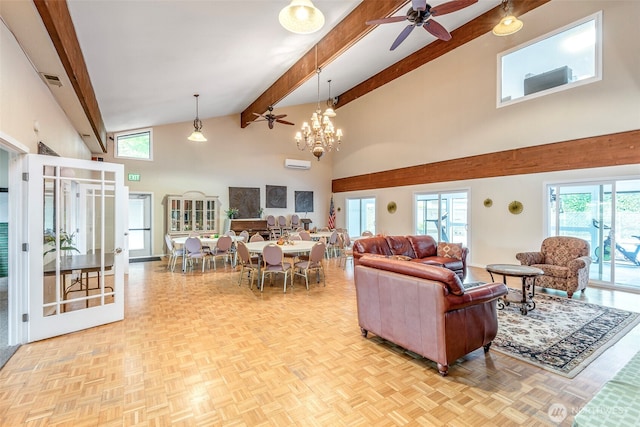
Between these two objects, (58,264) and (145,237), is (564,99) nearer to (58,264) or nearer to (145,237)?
(58,264)

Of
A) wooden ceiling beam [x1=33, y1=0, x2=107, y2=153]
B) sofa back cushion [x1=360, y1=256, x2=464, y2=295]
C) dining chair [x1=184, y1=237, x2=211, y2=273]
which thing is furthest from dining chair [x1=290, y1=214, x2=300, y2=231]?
sofa back cushion [x1=360, y1=256, x2=464, y2=295]

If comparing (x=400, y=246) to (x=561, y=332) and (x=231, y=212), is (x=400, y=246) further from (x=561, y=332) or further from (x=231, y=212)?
(x=231, y=212)

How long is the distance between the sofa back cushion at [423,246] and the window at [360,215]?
4565mm

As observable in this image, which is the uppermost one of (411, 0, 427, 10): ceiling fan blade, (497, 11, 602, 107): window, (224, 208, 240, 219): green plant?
(497, 11, 602, 107): window

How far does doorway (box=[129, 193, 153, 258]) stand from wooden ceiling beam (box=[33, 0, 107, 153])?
4888 millimetres

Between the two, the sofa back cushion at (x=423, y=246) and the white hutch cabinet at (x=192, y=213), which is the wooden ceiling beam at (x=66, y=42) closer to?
the white hutch cabinet at (x=192, y=213)

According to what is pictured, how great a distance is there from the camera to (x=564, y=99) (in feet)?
18.8

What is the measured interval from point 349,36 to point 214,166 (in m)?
6.50

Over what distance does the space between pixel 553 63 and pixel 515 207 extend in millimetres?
3051

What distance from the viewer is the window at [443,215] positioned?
768 cm

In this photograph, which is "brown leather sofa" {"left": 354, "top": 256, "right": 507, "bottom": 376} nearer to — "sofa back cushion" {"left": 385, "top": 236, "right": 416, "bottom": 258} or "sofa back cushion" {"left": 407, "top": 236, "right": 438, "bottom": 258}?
"sofa back cushion" {"left": 385, "top": 236, "right": 416, "bottom": 258}

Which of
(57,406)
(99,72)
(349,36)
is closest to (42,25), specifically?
(99,72)

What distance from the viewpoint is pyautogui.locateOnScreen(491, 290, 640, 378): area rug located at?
2.72 metres

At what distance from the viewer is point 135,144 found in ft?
28.5
